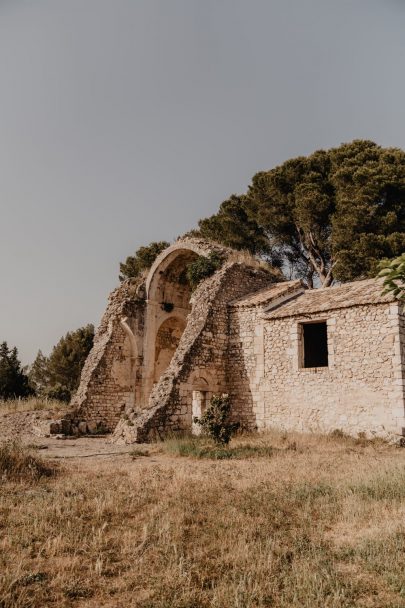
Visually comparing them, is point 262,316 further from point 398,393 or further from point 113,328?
point 113,328

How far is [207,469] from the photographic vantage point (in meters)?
7.89

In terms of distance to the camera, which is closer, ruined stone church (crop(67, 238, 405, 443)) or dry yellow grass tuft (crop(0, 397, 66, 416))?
ruined stone church (crop(67, 238, 405, 443))

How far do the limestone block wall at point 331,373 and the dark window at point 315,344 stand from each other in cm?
159

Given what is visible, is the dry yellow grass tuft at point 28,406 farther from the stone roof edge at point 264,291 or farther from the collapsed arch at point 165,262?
the stone roof edge at point 264,291

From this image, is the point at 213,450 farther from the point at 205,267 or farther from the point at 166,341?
the point at 166,341

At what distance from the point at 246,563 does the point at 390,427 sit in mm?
8188

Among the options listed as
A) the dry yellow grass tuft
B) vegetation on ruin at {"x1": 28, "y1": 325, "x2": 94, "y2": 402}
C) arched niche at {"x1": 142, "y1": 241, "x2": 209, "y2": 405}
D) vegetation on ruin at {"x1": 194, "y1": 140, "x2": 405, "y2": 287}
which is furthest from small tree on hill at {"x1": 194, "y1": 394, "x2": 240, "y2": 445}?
vegetation on ruin at {"x1": 28, "y1": 325, "x2": 94, "y2": 402}

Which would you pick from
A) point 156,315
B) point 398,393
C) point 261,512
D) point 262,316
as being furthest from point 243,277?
point 261,512

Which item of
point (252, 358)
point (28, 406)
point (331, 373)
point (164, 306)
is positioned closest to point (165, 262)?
point (164, 306)

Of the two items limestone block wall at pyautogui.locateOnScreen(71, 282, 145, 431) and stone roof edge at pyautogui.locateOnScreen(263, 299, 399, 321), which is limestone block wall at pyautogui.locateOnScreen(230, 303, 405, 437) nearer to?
stone roof edge at pyautogui.locateOnScreen(263, 299, 399, 321)

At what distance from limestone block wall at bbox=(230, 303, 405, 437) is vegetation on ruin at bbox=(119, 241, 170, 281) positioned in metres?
13.9

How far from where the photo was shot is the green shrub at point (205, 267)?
52.9 ft

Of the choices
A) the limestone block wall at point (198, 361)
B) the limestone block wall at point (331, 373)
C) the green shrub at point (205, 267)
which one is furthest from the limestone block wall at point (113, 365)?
the limestone block wall at point (331, 373)

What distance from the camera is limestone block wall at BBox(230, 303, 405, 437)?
11.2 m
